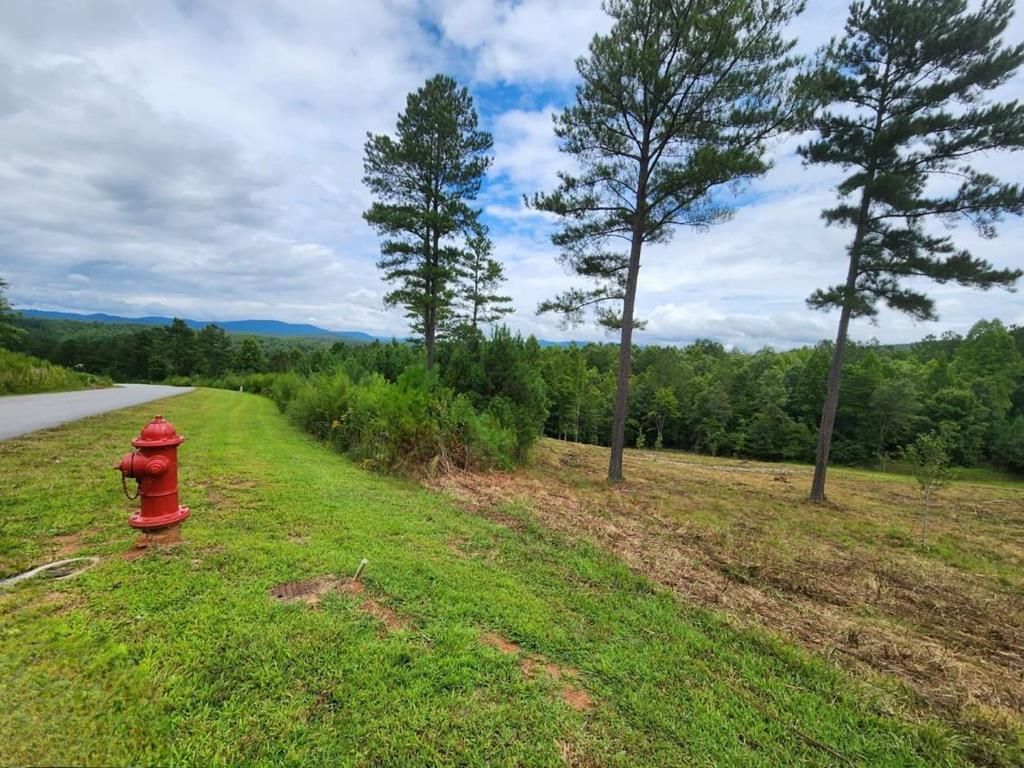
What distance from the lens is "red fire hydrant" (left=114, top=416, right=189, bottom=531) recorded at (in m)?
2.70

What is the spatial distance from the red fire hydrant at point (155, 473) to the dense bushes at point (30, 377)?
14.6 meters

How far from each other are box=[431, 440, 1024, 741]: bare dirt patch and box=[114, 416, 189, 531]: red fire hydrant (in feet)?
10.5

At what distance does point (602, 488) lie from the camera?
862 cm

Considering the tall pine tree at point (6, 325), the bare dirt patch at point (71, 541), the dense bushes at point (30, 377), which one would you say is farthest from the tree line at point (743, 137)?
the tall pine tree at point (6, 325)

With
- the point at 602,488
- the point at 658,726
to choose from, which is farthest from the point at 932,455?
the point at 658,726

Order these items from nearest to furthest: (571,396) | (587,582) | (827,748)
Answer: (827,748) → (587,582) → (571,396)

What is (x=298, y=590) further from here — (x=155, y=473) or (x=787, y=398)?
(x=787, y=398)

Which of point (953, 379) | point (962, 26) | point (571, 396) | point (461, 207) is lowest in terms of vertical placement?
point (571, 396)

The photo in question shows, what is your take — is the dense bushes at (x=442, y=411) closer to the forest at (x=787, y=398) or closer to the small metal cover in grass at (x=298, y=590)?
the small metal cover in grass at (x=298, y=590)

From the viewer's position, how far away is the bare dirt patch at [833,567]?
A: 2844 millimetres

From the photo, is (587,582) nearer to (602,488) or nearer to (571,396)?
(602,488)

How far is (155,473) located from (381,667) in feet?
6.60

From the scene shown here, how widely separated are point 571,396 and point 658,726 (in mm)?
35306

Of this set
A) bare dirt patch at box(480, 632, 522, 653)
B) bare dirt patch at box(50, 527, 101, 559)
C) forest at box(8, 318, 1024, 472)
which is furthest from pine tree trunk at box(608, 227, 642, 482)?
forest at box(8, 318, 1024, 472)
